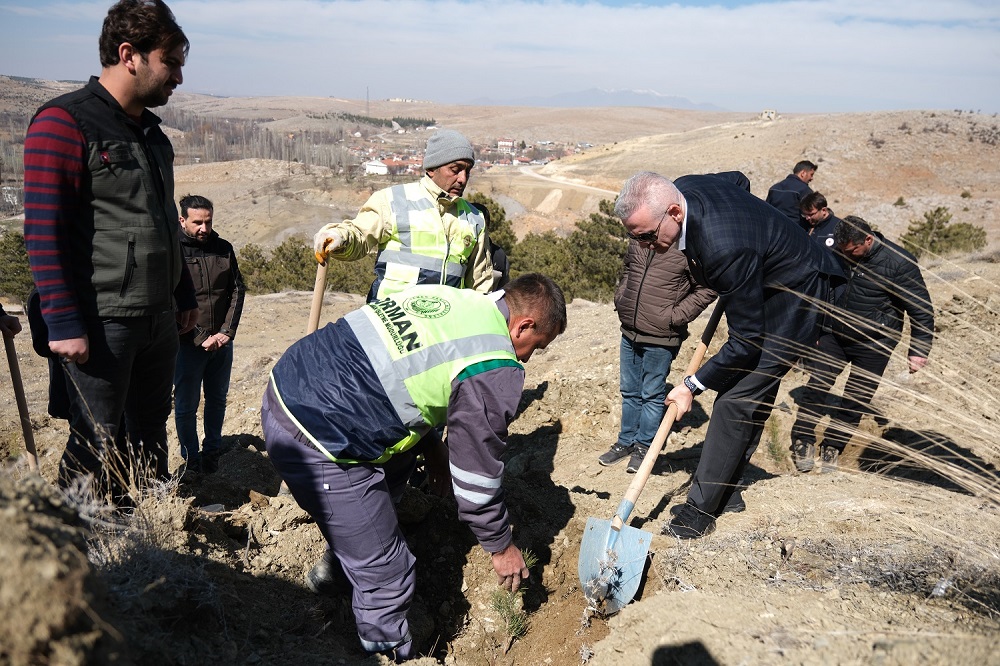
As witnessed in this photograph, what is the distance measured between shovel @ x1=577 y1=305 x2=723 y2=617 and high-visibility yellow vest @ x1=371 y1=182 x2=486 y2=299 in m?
1.49

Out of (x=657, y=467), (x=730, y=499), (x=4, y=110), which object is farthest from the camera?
(x=4, y=110)

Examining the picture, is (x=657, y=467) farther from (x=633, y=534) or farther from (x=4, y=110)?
(x=4, y=110)

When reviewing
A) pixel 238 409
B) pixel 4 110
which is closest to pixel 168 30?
pixel 238 409

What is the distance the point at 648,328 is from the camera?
4332 millimetres

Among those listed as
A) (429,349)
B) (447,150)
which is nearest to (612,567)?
(429,349)

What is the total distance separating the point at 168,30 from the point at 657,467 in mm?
3906

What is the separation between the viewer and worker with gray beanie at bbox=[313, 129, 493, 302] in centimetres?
337

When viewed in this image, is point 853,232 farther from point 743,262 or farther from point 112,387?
point 112,387

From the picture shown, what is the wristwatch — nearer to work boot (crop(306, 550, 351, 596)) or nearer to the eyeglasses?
the eyeglasses

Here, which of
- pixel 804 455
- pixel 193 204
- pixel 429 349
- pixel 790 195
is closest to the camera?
pixel 429 349

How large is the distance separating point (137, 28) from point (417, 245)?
156 cm

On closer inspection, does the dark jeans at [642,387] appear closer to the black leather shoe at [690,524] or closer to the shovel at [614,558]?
the black leather shoe at [690,524]

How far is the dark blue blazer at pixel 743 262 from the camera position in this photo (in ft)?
9.06

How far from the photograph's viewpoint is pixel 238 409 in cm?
626
